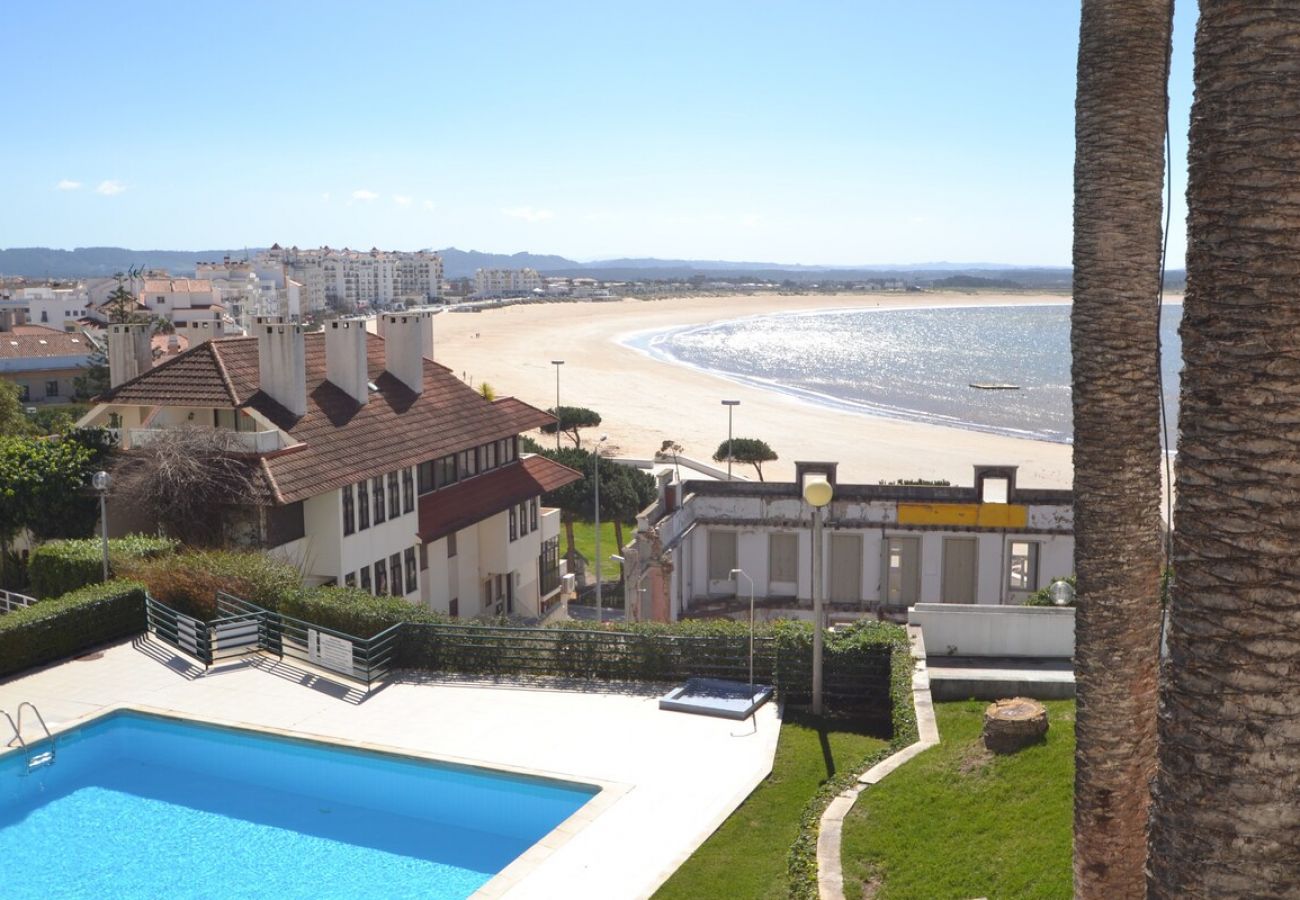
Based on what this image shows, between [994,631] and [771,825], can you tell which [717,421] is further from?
[771,825]

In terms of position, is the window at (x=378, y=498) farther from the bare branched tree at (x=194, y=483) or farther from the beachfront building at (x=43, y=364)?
the beachfront building at (x=43, y=364)

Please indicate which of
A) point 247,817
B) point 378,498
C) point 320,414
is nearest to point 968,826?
point 247,817

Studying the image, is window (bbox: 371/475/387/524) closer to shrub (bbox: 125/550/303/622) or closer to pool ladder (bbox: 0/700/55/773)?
shrub (bbox: 125/550/303/622)

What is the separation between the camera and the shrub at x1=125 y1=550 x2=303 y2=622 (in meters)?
22.6

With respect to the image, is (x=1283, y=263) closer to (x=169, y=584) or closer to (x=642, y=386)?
(x=169, y=584)

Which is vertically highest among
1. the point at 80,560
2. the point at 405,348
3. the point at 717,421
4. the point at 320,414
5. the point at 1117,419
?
the point at 1117,419

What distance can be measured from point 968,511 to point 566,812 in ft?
47.0

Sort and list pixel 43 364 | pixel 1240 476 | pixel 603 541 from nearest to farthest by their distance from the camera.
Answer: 1. pixel 1240 476
2. pixel 603 541
3. pixel 43 364

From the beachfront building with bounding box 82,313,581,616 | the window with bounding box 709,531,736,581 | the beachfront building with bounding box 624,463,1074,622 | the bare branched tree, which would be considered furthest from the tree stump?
the bare branched tree

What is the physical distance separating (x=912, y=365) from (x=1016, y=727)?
382ft

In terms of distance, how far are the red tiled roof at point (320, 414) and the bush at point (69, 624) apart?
11.6 feet

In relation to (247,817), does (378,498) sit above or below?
above

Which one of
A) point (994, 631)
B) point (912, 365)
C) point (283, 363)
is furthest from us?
point (912, 365)

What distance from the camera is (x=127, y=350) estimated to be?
29094 mm
